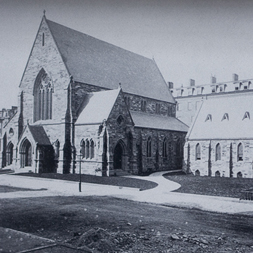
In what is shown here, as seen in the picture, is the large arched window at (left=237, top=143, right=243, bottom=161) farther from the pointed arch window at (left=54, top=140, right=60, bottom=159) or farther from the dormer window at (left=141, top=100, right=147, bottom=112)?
the pointed arch window at (left=54, top=140, right=60, bottom=159)

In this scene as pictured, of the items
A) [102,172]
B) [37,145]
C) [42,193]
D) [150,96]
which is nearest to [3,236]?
[42,193]

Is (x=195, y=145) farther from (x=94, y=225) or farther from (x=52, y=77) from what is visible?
(x=94, y=225)

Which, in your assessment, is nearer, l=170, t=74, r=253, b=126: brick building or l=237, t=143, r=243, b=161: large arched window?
l=237, t=143, r=243, b=161: large arched window

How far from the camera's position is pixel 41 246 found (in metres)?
7.14

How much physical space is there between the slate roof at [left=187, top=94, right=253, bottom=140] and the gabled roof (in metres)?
12.5

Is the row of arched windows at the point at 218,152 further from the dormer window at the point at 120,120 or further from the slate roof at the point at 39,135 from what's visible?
the slate roof at the point at 39,135

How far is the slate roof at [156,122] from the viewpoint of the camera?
4319 centimetres

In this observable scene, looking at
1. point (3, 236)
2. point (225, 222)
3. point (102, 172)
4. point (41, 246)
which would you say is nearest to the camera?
point (41, 246)

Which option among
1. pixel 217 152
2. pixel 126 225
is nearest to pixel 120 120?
pixel 217 152

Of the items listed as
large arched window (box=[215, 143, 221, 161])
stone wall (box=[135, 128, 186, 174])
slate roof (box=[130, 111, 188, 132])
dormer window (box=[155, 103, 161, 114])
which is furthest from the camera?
dormer window (box=[155, 103, 161, 114])

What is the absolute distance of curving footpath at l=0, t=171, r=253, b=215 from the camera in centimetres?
1833

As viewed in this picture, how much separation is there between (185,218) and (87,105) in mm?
24688

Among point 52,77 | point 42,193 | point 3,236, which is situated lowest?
point 42,193

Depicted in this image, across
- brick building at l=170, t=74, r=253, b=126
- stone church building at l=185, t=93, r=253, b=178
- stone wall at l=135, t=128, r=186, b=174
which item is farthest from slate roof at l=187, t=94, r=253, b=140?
brick building at l=170, t=74, r=253, b=126
